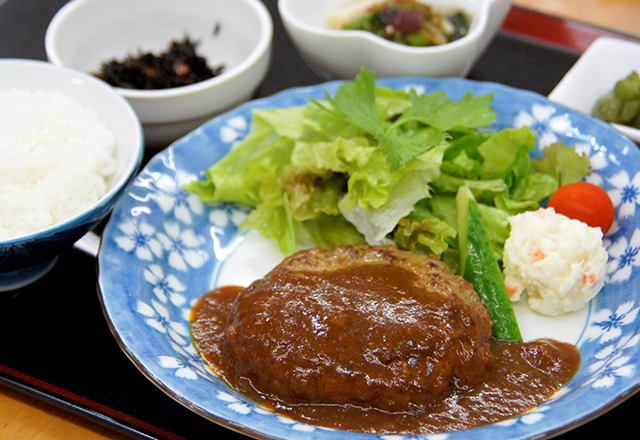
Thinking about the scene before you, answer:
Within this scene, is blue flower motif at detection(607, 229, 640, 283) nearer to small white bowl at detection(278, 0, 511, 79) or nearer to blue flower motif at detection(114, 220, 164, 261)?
small white bowl at detection(278, 0, 511, 79)

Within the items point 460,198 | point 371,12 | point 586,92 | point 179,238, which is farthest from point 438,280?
point 371,12

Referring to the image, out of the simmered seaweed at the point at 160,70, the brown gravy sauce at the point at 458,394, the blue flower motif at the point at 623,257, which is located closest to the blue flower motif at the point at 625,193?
the blue flower motif at the point at 623,257

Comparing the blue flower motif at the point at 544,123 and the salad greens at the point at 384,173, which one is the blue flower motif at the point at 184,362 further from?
the blue flower motif at the point at 544,123

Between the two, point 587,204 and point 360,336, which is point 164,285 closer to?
point 360,336

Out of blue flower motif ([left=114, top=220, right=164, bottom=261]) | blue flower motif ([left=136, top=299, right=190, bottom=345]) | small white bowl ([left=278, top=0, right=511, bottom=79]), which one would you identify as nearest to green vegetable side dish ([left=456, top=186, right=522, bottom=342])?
small white bowl ([left=278, top=0, right=511, bottom=79])

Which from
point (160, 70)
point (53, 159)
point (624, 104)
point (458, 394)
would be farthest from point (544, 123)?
point (53, 159)
